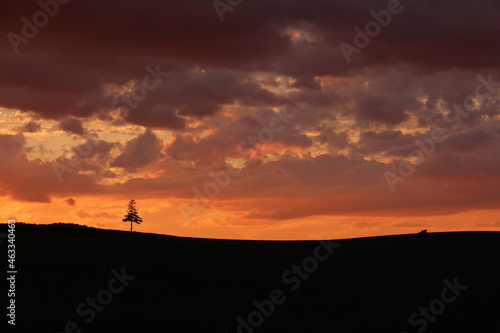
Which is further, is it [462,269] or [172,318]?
[462,269]

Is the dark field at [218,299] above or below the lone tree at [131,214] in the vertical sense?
below

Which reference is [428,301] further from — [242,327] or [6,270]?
[6,270]

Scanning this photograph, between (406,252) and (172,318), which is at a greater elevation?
(406,252)

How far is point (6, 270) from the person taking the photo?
2209 centimetres

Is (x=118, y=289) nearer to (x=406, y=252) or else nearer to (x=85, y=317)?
(x=85, y=317)

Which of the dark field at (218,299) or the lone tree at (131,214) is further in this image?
the lone tree at (131,214)

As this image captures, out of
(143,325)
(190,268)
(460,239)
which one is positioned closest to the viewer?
(143,325)

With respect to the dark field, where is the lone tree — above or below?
above

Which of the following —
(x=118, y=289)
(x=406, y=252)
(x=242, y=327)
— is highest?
(x=406, y=252)

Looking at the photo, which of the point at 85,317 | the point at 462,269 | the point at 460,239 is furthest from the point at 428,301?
the point at 460,239

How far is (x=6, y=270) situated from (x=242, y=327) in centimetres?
1039

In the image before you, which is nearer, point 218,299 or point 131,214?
point 218,299

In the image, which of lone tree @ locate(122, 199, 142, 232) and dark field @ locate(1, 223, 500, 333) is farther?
lone tree @ locate(122, 199, 142, 232)

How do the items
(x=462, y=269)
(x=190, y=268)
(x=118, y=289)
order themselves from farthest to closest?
(x=462, y=269)
(x=190, y=268)
(x=118, y=289)
